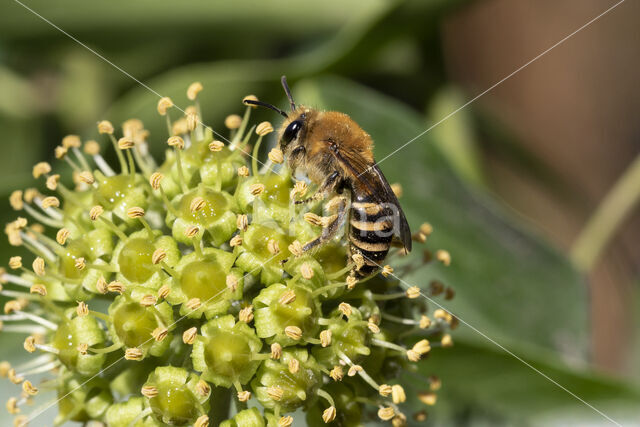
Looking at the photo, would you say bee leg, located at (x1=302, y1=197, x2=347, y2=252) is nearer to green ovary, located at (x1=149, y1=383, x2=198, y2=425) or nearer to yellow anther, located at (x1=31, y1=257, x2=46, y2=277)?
green ovary, located at (x1=149, y1=383, x2=198, y2=425)

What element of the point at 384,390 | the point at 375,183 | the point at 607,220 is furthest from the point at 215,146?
the point at 607,220

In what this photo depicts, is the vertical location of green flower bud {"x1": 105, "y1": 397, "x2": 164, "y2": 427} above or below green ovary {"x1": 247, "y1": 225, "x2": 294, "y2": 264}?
below

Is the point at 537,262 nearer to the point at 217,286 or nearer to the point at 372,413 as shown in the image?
the point at 372,413

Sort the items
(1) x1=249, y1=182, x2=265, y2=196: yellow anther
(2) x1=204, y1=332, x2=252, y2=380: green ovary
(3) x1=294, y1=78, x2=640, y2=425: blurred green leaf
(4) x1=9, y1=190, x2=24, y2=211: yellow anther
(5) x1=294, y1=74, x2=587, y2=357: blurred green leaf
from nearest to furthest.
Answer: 1. (2) x1=204, y1=332, x2=252, y2=380: green ovary
2. (1) x1=249, y1=182, x2=265, y2=196: yellow anther
3. (4) x1=9, y1=190, x2=24, y2=211: yellow anther
4. (3) x1=294, y1=78, x2=640, y2=425: blurred green leaf
5. (5) x1=294, y1=74, x2=587, y2=357: blurred green leaf

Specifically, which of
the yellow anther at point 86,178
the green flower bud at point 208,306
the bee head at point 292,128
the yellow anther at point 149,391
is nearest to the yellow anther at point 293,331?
the green flower bud at point 208,306

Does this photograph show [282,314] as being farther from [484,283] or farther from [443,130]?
[443,130]

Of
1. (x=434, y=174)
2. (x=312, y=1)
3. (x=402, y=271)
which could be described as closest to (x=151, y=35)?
(x=312, y=1)

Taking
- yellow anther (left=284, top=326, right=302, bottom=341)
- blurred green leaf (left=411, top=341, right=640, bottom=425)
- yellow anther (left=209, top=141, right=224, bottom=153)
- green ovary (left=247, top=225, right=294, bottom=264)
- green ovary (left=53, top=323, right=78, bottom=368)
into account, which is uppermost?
yellow anther (left=209, top=141, right=224, bottom=153)

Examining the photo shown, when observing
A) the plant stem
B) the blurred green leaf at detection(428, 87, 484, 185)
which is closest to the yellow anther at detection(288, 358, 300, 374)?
the blurred green leaf at detection(428, 87, 484, 185)
